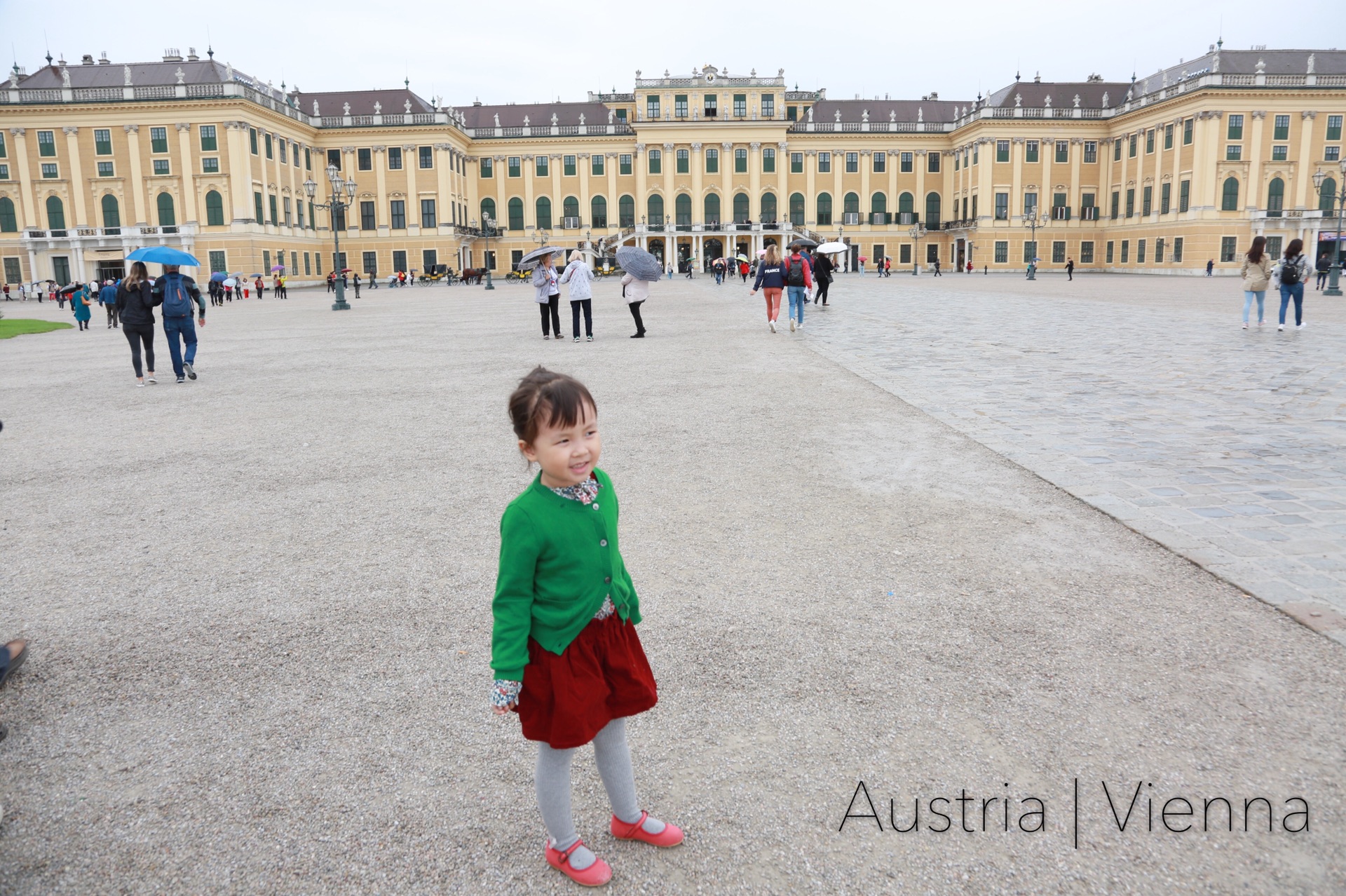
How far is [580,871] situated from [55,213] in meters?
68.1

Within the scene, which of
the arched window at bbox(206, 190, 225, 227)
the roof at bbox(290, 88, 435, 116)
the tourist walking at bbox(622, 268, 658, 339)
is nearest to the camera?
the tourist walking at bbox(622, 268, 658, 339)

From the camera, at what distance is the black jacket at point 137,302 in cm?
1097

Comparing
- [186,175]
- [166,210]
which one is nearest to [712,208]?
[186,175]

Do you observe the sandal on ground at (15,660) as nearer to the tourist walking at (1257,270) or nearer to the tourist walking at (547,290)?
the tourist walking at (547,290)

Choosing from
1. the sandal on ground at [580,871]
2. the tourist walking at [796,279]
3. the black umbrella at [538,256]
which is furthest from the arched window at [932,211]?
the sandal on ground at [580,871]

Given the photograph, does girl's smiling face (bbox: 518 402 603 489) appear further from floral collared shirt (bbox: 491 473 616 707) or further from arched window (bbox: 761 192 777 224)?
arched window (bbox: 761 192 777 224)

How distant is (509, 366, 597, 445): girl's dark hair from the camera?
2193 millimetres

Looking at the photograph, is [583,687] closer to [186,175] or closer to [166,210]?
[186,175]

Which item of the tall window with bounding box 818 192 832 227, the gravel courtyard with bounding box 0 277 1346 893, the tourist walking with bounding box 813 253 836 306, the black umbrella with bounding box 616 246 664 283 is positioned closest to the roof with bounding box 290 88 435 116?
the tall window with bounding box 818 192 832 227

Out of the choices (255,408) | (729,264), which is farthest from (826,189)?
(255,408)

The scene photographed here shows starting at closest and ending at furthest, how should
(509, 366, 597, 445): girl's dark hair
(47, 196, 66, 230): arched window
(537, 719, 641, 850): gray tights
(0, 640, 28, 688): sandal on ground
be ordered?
(509, 366, 597, 445): girl's dark hair → (537, 719, 641, 850): gray tights → (0, 640, 28, 688): sandal on ground → (47, 196, 66, 230): arched window

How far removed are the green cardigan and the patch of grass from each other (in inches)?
940

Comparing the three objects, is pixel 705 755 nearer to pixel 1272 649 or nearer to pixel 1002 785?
pixel 1002 785

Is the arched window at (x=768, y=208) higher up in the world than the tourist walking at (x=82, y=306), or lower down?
higher up
